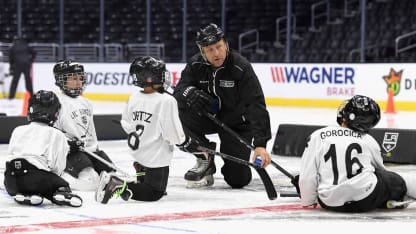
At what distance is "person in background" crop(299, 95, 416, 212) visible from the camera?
17.4 feet

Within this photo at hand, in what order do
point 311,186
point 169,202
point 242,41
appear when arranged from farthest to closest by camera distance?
point 242,41
point 169,202
point 311,186

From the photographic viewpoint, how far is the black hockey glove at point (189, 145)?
6.03 metres

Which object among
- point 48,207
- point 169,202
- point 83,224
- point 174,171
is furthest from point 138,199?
point 174,171

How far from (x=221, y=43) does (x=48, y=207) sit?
1.74 metres

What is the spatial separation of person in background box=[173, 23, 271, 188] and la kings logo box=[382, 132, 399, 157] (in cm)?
209

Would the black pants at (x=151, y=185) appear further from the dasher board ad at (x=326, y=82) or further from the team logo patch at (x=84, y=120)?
the dasher board ad at (x=326, y=82)

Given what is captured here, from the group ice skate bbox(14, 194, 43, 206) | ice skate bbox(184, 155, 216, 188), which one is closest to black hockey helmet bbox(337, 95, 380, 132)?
ice skate bbox(184, 155, 216, 188)

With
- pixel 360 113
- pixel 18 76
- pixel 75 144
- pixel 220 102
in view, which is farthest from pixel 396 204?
pixel 18 76

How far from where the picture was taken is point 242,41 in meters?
24.3

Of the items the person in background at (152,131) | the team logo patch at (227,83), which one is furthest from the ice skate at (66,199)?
the team logo patch at (227,83)

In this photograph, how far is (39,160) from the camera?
5734 mm

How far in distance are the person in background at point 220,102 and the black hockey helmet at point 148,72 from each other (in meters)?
0.53

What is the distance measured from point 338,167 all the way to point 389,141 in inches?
→ 134

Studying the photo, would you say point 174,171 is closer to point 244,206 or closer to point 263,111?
point 263,111
